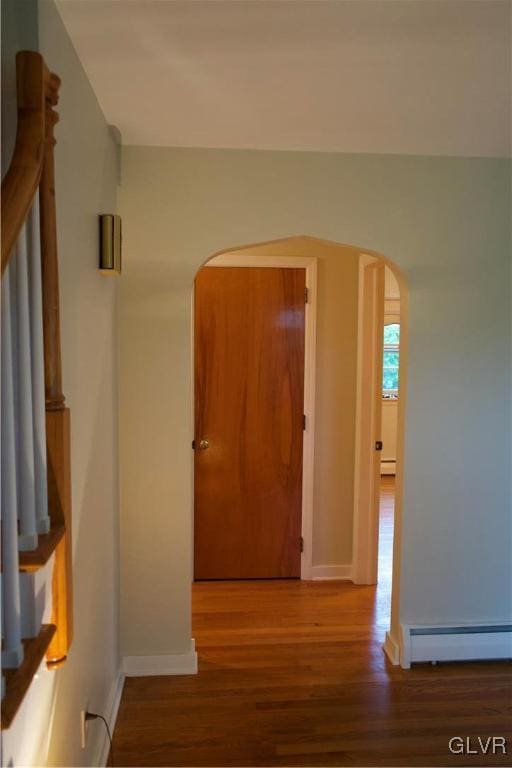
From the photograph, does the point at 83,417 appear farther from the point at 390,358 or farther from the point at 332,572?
the point at 390,358

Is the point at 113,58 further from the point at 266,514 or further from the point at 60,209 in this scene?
the point at 266,514

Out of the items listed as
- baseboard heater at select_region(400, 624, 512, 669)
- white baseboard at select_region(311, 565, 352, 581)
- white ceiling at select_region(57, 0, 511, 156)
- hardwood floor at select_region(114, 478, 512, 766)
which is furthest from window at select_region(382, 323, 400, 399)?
white ceiling at select_region(57, 0, 511, 156)

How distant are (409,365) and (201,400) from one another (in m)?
1.42

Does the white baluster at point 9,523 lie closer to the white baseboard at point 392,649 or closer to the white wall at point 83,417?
the white wall at point 83,417

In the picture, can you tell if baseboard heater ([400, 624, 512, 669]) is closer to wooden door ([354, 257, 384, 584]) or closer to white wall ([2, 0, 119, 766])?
wooden door ([354, 257, 384, 584])

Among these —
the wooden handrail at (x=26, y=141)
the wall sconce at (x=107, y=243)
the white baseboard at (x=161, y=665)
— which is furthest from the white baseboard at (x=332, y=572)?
the wooden handrail at (x=26, y=141)

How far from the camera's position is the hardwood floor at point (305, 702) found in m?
1.96

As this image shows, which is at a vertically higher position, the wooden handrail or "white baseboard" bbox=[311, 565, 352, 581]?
the wooden handrail

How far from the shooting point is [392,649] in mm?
2568

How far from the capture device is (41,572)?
120cm

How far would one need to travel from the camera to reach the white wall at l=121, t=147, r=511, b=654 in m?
2.34

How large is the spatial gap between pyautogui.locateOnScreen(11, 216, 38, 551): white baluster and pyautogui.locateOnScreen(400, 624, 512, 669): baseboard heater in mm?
2073

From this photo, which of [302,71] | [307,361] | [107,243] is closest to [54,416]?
[107,243]

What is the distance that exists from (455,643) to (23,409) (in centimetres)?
237
